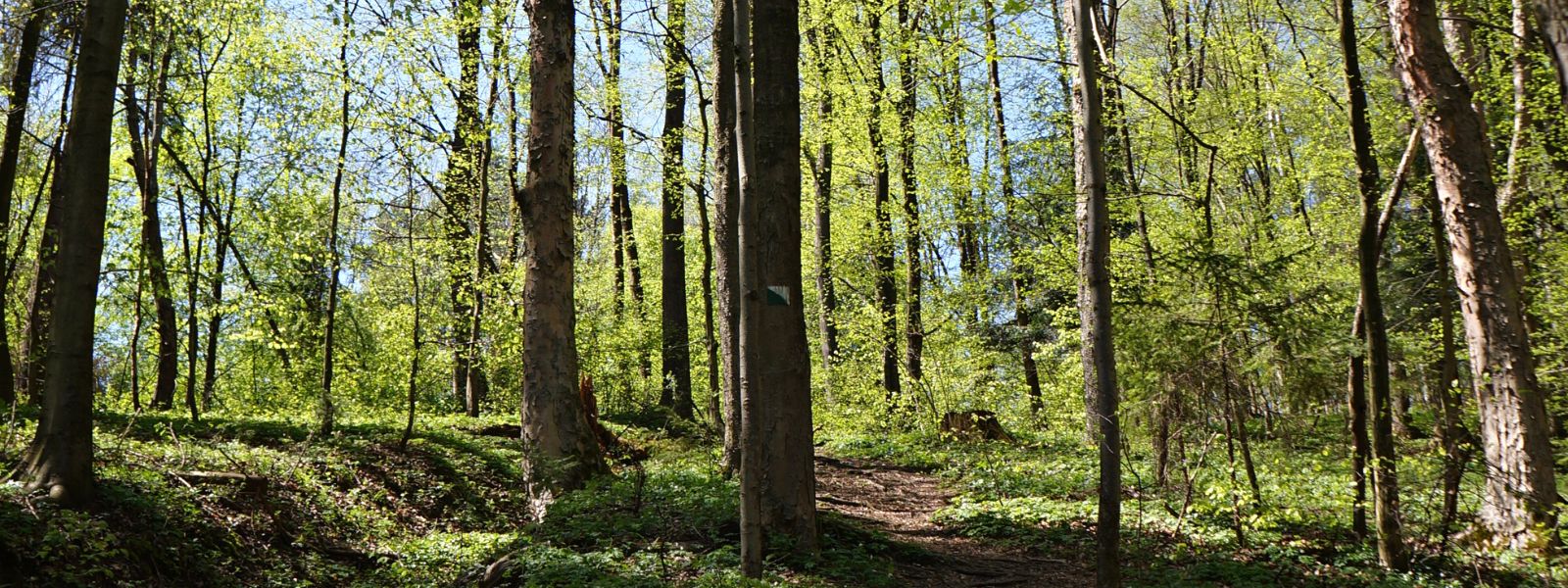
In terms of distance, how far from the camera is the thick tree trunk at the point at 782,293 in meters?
6.63

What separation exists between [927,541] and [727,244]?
3456 millimetres

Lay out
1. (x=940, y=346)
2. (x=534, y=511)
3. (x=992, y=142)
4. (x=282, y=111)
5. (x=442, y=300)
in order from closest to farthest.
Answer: (x=534, y=511) → (x=282, y=111) → (x=940, y=346) → (x=442, y=300) → (x=992, y=142)

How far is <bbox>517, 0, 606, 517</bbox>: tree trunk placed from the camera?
28.0 feet

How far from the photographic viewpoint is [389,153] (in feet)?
46.0

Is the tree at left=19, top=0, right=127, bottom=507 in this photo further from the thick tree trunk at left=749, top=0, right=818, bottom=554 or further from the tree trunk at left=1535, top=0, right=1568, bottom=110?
the tree trunk at left=1535, top=0, right=1568, bottom=110

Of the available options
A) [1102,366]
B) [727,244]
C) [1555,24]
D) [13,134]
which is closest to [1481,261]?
[1102,366]

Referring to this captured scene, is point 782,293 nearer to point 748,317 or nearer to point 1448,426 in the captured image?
point 748,317

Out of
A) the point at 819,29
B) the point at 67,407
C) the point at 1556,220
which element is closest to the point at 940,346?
the point at 819,29

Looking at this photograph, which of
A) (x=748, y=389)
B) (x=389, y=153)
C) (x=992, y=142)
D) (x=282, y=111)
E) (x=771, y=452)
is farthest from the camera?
(x=992, y=142)

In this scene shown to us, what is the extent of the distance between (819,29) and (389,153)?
861cm

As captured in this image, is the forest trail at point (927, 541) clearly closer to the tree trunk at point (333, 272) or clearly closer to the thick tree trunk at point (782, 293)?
the thick tree trunk at point (782, 293)

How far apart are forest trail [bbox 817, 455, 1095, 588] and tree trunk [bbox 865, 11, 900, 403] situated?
16.5 feet

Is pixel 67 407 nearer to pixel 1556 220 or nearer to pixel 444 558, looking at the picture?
pixel 444 558

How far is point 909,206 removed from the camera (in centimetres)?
1833
